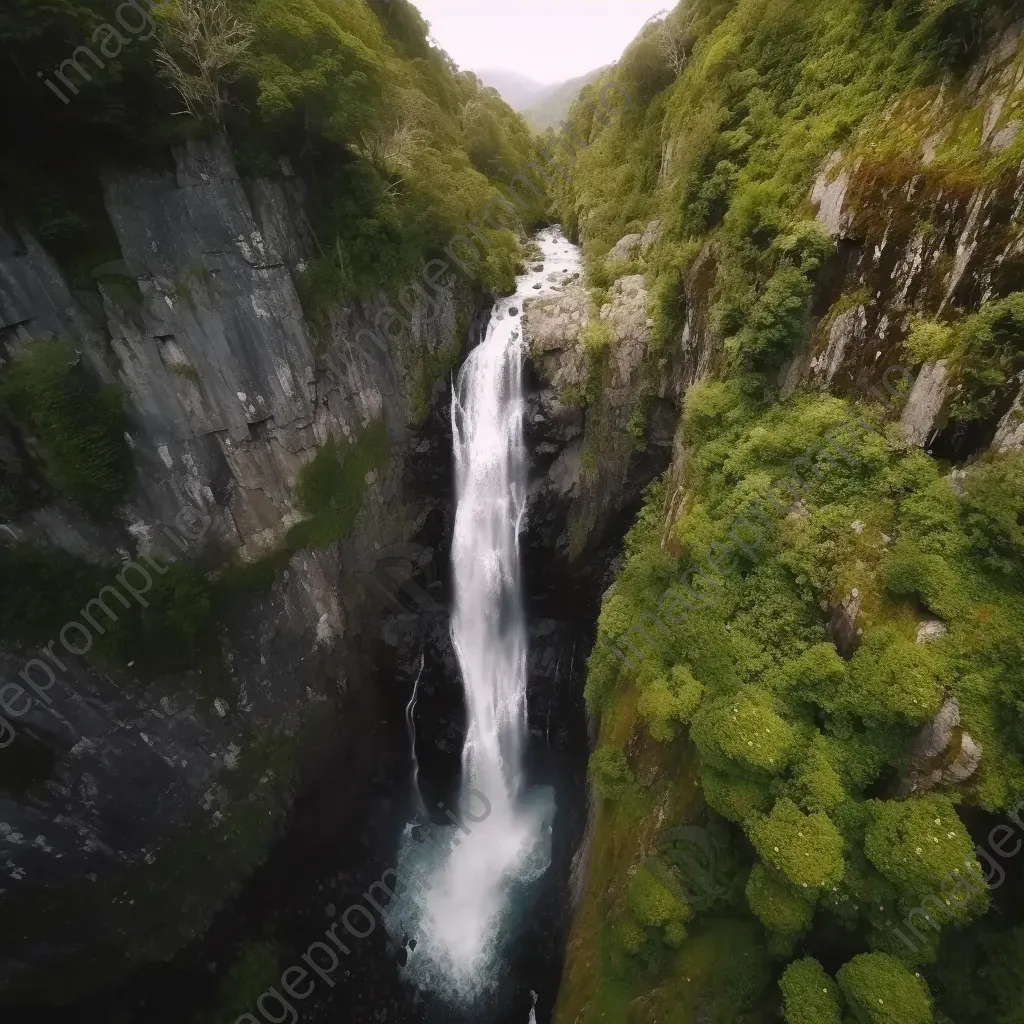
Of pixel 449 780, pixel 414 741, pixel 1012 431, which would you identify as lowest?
pixel 449 780

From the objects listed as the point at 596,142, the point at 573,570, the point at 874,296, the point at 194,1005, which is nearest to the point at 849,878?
the point at 874,296

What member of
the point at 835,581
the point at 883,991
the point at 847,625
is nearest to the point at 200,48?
the point at 835,581

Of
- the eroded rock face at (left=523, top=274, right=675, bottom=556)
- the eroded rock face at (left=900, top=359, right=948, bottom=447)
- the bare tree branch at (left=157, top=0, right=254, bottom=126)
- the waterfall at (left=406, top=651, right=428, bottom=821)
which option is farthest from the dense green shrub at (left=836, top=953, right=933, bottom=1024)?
the bare tree branch at (left=157, top=0, right=254, bottom=126)

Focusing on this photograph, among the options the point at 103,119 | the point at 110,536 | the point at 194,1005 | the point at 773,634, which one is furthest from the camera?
the point at 194,1005

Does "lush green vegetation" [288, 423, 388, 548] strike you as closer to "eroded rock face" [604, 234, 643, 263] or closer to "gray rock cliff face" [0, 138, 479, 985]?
"gray rock cliff face" [0, 138, 479, 985]

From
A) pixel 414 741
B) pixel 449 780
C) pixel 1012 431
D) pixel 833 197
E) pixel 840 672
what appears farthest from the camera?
pixel 414 741

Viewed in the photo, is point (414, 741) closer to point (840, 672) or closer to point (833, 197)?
point (840, 672)

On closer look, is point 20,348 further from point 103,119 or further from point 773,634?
point 773,634
